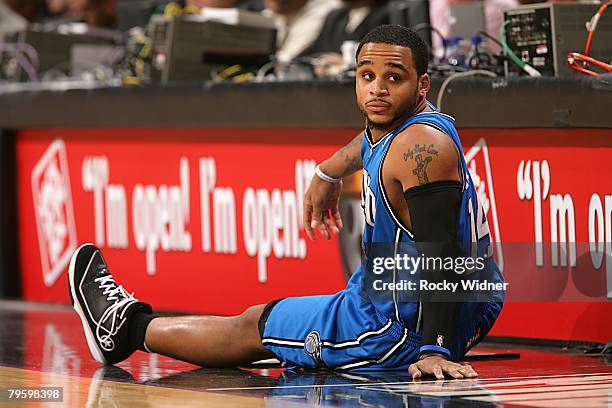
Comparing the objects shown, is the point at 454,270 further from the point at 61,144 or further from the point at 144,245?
the point at 61,144

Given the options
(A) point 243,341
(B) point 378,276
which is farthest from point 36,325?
(B) point 378,276

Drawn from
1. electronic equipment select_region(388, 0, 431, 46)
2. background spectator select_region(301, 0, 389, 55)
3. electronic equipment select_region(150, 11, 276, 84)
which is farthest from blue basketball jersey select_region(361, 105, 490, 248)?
background spectator select_region(301, 0, 389, 55)

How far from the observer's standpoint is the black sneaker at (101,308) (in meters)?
4.28

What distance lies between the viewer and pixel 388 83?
3.80 metres

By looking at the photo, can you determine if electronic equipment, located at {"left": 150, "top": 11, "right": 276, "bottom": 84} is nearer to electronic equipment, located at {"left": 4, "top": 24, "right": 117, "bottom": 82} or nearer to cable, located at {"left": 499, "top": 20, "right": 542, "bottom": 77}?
electronic equipment, located at {"left": 4, "top": 24, "right": 117, "bottom": 82}

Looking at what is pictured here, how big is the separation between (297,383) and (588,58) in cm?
164

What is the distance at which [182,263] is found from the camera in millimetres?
6008

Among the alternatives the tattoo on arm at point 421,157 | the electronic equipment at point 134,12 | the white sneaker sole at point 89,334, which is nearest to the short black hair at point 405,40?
the tattoo on arm at point 421,157

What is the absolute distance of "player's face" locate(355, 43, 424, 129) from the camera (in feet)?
12.4

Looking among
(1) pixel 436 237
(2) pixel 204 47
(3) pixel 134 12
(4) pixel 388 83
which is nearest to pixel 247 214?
(2) pixel 204 47

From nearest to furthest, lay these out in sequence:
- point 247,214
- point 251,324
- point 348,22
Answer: point 251,324
point 247,214
point 348,22

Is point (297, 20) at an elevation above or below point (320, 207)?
above

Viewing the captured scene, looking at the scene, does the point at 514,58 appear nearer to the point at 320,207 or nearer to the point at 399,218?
the point at 320,207

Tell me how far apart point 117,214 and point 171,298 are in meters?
0.52
